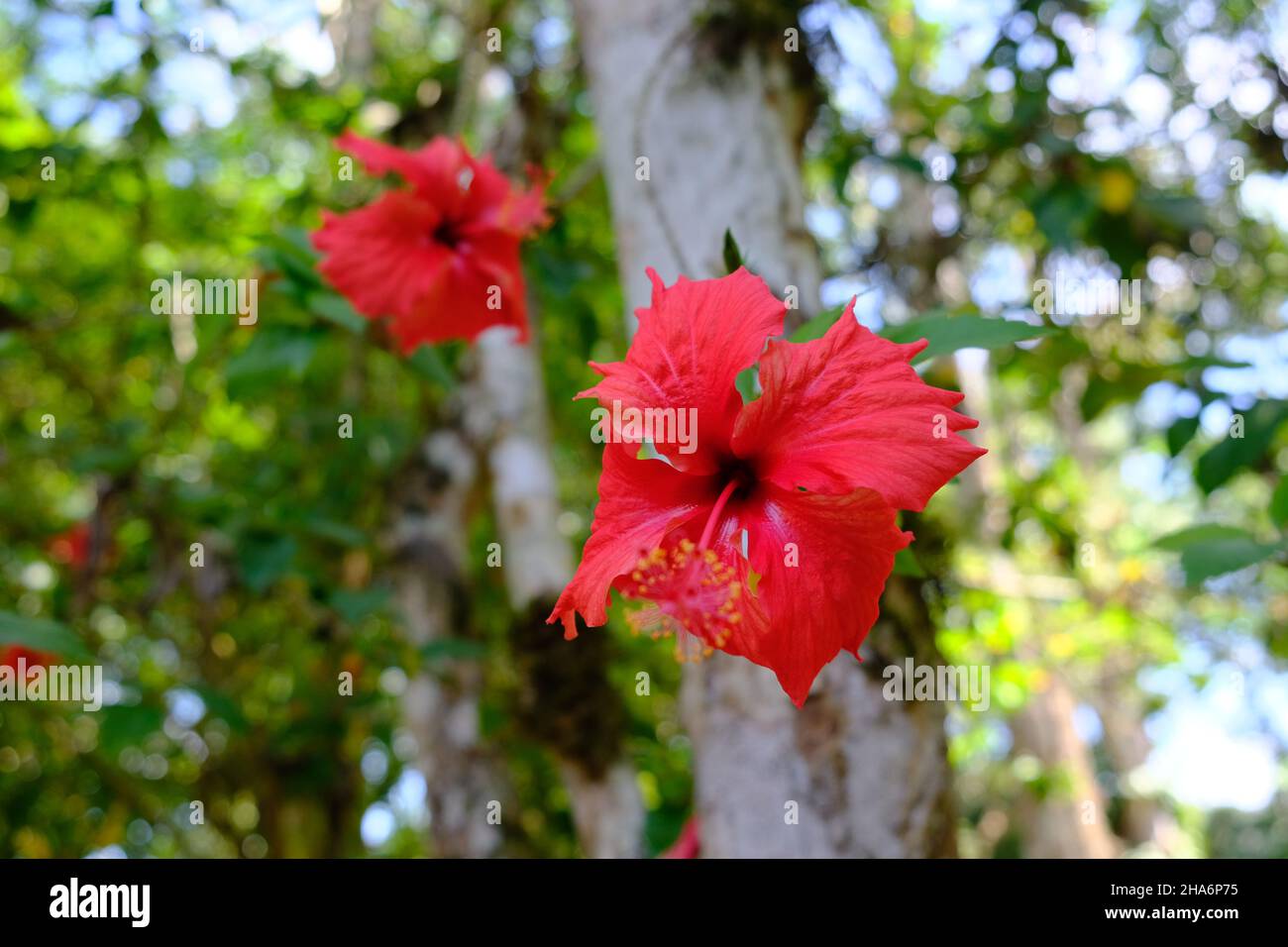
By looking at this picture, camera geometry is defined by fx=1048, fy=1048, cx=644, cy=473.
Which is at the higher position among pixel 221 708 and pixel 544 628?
pixel 544 628

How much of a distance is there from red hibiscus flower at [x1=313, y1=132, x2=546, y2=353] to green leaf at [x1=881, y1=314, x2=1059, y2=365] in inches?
33.3

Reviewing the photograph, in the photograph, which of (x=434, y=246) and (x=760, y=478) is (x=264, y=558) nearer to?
(x=434, y=246)

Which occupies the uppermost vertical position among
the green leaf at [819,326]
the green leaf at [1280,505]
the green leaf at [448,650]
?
the green leaf at [819,326]

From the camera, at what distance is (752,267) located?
1641 millimetres

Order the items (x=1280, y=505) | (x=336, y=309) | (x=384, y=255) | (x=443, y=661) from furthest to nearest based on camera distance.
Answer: (x=443, y=661), (x=336, y=309), (x=384, y=255), (x=1280, y=505)

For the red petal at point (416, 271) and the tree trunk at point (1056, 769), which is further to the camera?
the tree trunk at point (1056, 769)

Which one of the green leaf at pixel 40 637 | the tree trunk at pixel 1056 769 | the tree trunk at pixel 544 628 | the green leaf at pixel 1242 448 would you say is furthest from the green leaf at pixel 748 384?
the tree trunk at pixel 1056 769

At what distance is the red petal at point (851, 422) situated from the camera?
0.89 m

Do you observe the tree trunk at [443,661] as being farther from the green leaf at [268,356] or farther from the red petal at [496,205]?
the red petal at [496,205]

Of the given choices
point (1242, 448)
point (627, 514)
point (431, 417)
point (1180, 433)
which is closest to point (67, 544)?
point (431, 417)

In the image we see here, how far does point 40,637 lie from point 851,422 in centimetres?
119

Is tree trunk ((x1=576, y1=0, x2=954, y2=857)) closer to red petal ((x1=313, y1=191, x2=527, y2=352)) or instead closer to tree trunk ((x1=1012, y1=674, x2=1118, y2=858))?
red petal ((x1=313, y1=191, x2=527, y2=352))
